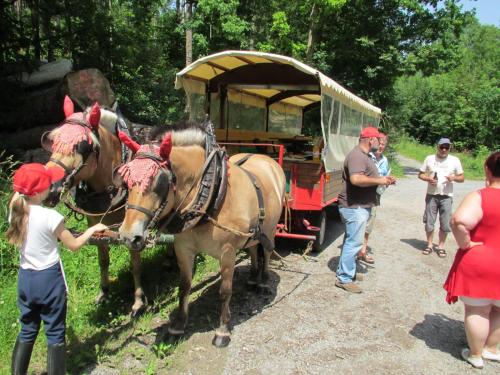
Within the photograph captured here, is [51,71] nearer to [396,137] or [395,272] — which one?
[395,272]

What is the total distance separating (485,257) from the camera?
2.87 meters

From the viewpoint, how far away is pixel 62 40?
1218 cm

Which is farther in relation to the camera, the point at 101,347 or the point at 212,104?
the point at 212,104

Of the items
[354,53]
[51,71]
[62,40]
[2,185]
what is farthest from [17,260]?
[354,53]

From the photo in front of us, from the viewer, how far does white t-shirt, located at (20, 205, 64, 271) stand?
2.38 meters

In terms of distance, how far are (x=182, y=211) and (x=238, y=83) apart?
408 centimetres

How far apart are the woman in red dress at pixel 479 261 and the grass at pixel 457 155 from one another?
50.7 ft

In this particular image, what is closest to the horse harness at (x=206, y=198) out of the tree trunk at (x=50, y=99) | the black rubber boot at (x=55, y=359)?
the black rubber boot at (x=55, y=359)

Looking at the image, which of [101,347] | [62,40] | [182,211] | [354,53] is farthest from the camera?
[354,53]

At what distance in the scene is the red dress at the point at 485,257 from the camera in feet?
9.33

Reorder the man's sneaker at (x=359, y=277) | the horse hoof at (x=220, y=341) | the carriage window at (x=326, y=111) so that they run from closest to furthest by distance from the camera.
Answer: the horse hoof at (x=220, y=341)
the man's sneaker at (x=359, y=277)
the carriage window at (x=326, y=111)

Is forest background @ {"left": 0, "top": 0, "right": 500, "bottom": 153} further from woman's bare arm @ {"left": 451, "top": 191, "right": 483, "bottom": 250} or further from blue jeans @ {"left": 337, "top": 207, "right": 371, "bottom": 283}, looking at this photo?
woman's bare arm @ {"left": 451, "top": 191, "right": 483, "bottom": 250}

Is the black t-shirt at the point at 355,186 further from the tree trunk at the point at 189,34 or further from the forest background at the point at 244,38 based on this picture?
the tree trunk at the point at 189,34

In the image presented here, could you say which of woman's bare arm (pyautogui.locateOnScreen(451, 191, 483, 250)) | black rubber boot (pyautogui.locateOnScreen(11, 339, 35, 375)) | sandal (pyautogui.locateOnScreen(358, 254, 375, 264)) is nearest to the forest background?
sandal (pyautogui.locateOnScreen(358, 254, 375, 264))
